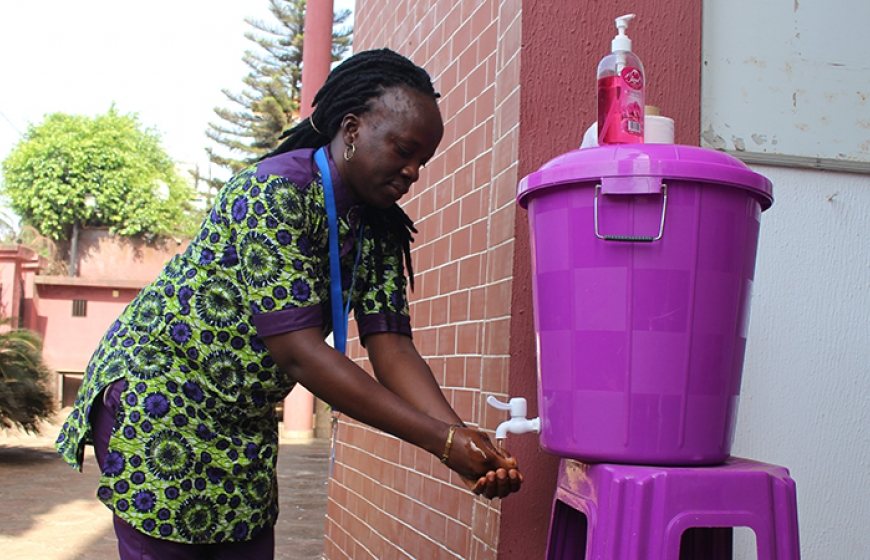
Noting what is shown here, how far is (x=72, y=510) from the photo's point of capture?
726cm

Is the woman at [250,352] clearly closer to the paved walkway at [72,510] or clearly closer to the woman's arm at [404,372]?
the woman's arm at [404,372]

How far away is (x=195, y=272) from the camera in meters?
1.91

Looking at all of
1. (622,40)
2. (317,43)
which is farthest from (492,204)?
(317,43)

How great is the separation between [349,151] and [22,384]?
9.27m

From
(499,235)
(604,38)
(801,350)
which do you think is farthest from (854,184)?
(499,235)

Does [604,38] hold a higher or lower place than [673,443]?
higher

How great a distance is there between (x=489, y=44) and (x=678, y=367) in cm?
147

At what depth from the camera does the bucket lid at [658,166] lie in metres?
1.83

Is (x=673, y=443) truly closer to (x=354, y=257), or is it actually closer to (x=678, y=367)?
(x=678, y=367)

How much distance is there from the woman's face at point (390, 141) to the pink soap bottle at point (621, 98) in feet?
1.35

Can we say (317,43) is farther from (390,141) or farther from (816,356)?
(390,141)

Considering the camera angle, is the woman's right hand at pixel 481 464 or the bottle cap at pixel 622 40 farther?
the bottle cap at pixel 622 40

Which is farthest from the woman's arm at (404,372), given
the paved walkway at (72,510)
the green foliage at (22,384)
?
the green foliage at (22,384)

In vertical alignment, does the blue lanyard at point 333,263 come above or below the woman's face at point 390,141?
below
